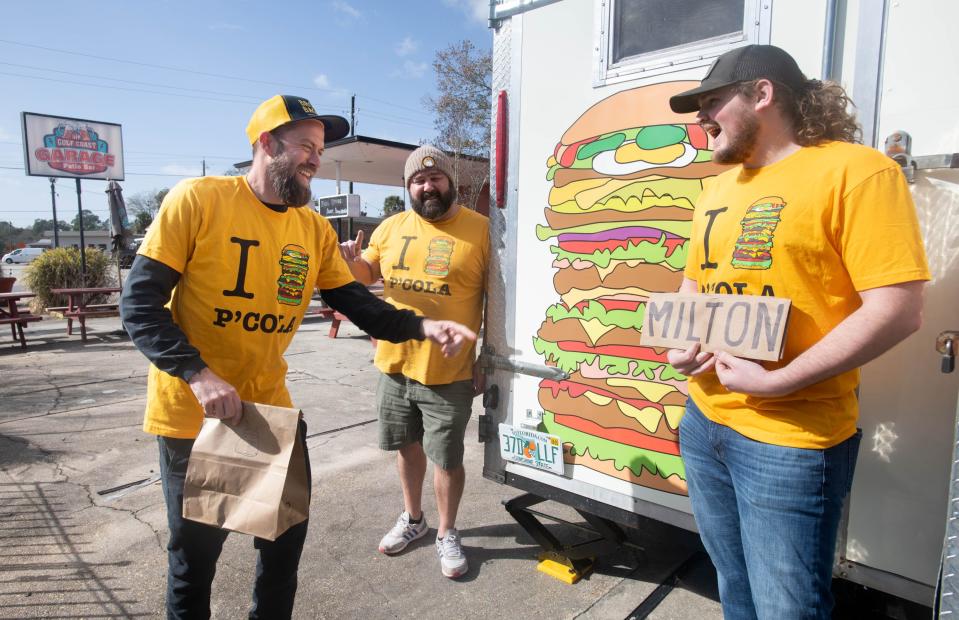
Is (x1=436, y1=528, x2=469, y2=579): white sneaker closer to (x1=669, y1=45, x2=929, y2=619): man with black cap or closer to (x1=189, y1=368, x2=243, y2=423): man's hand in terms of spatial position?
(x1=669, y1=45, x2=929, y2=619): man with black cap

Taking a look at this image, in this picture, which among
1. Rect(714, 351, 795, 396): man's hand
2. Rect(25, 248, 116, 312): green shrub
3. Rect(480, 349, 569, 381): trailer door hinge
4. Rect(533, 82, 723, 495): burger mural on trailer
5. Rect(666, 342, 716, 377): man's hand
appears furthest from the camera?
Rect(25, 248, 116, 312): green shrub

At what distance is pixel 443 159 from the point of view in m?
3.07

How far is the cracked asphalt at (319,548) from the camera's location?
2633 mm

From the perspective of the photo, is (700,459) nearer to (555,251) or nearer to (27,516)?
(555,251)

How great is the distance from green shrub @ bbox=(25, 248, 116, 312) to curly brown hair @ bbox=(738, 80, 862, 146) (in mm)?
14989

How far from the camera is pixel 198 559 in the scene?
189cm

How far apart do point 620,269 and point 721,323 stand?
792 mm

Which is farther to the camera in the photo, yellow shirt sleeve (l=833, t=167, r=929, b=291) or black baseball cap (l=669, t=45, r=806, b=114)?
black baseball cap (l=669, t=45, r=806, b=114)

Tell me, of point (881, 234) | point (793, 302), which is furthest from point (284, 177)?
point (881, 234)

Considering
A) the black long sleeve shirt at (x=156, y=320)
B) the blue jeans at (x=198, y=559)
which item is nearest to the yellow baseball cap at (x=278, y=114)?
the black long sleeve shirt at (x=156, y=320)

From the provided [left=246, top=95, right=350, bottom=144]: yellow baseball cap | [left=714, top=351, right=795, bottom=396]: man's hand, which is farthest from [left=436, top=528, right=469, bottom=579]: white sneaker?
[left=246, top=95, right=350, bottom=144]: yellow baseball cap

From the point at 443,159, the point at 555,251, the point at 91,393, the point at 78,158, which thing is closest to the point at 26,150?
the point at 78,158

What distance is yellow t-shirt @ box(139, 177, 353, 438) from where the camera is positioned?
190cm

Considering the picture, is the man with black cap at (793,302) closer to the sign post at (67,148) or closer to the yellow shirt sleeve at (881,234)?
the yellow shirt sleeve at (881,234)
